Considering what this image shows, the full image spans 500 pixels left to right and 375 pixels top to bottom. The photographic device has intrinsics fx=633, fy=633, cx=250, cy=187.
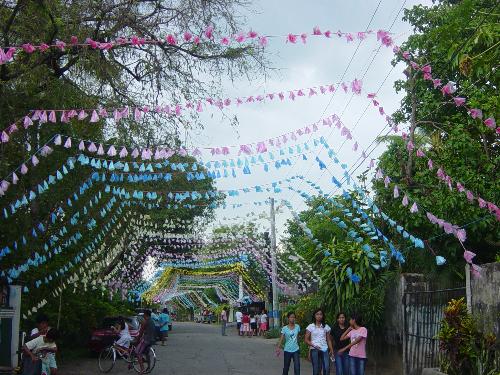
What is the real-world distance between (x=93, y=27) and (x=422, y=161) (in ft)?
26.4

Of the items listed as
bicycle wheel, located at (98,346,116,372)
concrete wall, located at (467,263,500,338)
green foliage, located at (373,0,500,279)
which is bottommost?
bicycle wheel, located at (98,346,116,372)

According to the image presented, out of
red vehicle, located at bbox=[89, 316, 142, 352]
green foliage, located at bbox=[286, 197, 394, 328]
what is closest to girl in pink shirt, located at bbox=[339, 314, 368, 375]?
green foliage, located at bbox=[286, 197, 394, 328]

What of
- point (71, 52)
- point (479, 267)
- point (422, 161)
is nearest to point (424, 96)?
point (422, 161)

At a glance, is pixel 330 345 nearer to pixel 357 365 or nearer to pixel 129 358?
pixel 357 365

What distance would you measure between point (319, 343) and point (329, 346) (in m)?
0.22

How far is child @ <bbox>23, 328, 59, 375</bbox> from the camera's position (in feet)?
33.7

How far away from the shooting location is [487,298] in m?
10.5

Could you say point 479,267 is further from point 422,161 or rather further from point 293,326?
point 422,161

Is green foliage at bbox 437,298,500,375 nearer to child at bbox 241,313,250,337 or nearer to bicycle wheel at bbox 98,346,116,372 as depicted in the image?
bicycle wheel at bbox 98,346,116,372

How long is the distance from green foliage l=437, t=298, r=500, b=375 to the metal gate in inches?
64.0

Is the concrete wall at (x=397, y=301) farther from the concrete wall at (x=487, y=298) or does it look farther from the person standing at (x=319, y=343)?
the concrete wall at (x=487, y=298)

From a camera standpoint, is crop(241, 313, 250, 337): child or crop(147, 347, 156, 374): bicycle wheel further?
crop(241, 313, 250, 337): child

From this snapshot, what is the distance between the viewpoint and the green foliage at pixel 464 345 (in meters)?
9.81

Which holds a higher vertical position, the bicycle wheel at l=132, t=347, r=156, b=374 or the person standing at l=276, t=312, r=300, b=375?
the person standing at l=276, t=312, r=300, b=375
